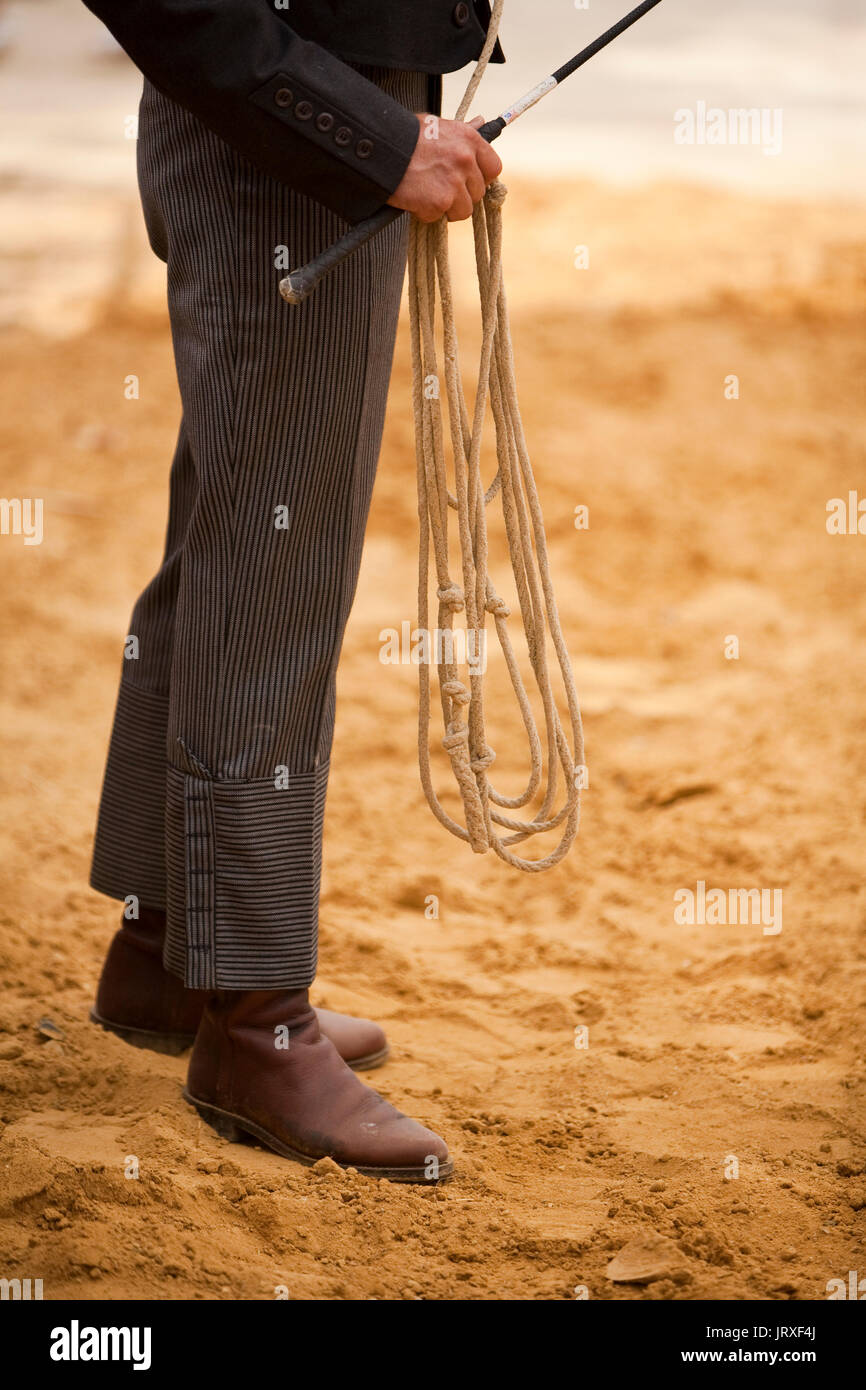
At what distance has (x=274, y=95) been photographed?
1.22 metres

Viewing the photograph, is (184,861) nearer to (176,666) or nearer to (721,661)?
(176,666)

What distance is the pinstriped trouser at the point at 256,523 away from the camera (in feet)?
4.43

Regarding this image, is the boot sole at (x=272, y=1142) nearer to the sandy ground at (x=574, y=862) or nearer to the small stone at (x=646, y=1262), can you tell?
the sandy ground at (x=574, y=862)

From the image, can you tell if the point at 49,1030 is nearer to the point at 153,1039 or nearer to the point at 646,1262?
the point at 153,1039

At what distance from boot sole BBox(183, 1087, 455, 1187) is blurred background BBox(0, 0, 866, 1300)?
25mm

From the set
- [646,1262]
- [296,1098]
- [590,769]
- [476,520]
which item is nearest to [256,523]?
[476,520]

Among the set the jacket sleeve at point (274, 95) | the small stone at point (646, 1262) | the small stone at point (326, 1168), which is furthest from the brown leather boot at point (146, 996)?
the jacket sleeve at point (274, 95)

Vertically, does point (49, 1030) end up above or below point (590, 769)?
below

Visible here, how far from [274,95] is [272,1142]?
1.03 meters

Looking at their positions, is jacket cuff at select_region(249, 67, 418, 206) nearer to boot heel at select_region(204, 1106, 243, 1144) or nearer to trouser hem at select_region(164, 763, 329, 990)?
trouser hem at select_region(164, 763, 329, 990)

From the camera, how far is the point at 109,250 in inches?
206

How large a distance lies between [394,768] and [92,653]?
83 cm

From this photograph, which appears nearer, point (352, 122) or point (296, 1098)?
point (352, 122)

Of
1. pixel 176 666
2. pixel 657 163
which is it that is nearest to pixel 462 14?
pixel 176 666
